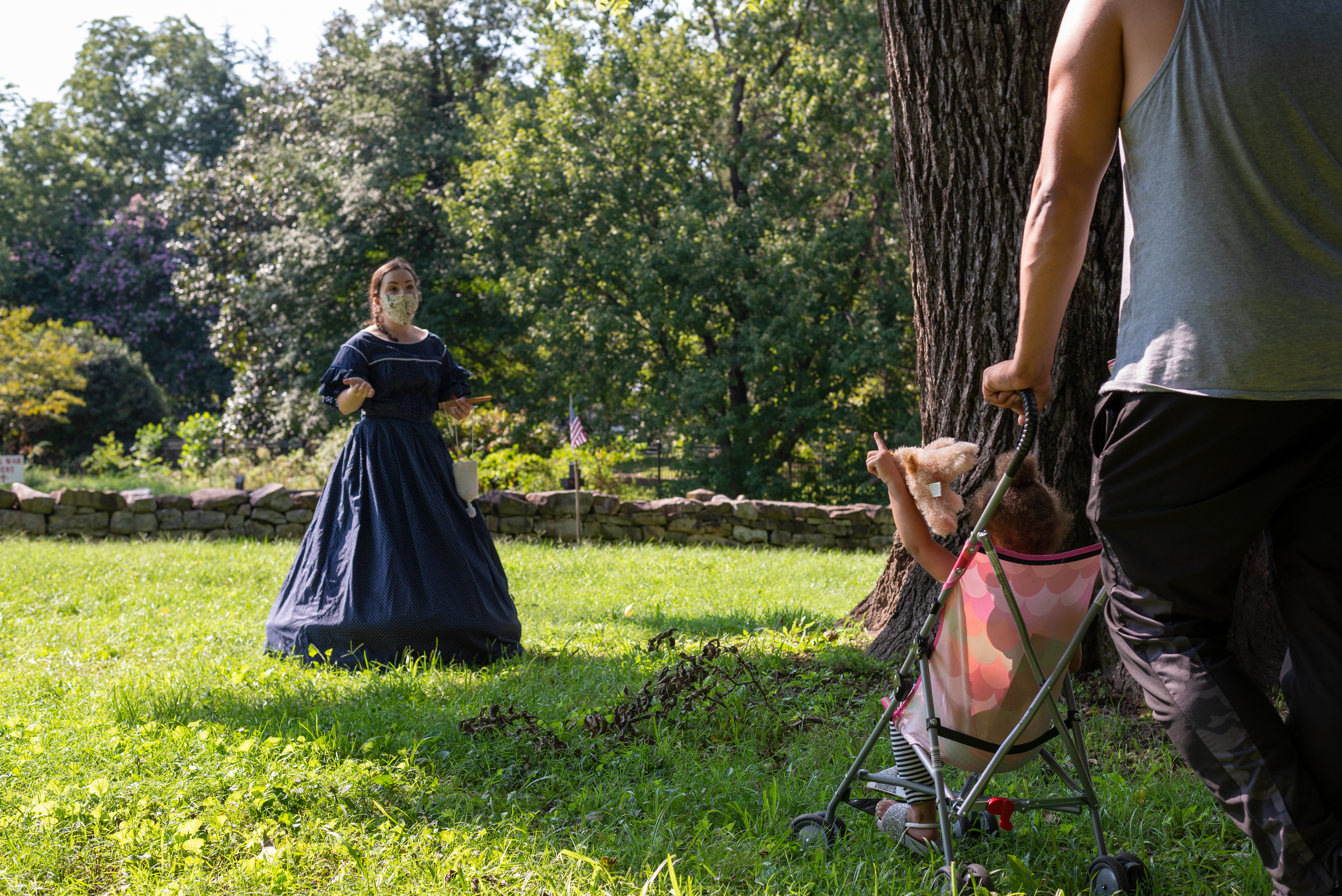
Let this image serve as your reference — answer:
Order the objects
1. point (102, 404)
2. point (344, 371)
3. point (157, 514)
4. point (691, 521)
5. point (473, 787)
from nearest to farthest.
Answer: point (473, 787) → point (344, 371) → point (157, 514) → point (691, 521) → point (102, 404)

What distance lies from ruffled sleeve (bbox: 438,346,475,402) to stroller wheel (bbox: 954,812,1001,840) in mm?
3170

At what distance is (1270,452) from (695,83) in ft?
44.9

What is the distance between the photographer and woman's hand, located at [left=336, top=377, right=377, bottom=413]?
14.3ft

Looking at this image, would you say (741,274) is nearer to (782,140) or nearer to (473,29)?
(782,140)

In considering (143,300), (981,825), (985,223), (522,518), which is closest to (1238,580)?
(981,825)

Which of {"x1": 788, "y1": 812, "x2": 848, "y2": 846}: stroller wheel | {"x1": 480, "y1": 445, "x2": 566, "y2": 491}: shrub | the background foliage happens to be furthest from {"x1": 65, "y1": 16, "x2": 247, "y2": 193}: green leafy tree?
{"x1": 788, "y1": 812, "x2": 848, "y2": 846}: stroller wheel

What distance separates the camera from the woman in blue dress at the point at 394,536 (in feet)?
13.5

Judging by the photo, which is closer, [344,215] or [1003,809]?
[1003,809]

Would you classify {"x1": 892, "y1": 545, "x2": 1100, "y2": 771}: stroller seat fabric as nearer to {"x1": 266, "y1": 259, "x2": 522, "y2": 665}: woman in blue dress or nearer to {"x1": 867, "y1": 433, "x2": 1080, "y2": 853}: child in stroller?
{"x1": 867, "y1": 433, "x2": 1080, "y2": 853}: child in stroller

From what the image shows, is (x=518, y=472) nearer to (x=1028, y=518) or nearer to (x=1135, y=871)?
(x=1028, y=518)

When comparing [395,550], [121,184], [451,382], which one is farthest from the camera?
[121,184]

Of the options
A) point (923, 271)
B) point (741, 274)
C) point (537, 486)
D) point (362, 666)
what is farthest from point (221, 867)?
point (741, 274)

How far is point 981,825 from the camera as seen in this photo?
232 centimetres

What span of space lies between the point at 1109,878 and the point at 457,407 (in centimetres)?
354
